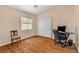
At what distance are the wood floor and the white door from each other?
127mm

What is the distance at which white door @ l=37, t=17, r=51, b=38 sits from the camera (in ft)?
6.36

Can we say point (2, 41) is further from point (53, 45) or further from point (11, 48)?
point (53, 45)

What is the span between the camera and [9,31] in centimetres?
171

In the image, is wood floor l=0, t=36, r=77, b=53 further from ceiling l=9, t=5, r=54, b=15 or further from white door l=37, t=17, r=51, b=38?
ceiling l=9, t=5, r=54, b=15

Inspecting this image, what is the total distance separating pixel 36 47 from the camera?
1806 millimetres

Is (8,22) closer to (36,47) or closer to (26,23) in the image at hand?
(26,23)

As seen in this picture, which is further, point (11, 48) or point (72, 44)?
point (72, 44)

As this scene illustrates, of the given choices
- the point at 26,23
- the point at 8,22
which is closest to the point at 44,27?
the point at 26,23

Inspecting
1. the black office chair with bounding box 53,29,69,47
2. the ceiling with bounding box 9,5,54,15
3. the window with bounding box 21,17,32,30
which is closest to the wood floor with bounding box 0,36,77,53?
the black office chair with bounding box 53,29,69,47
